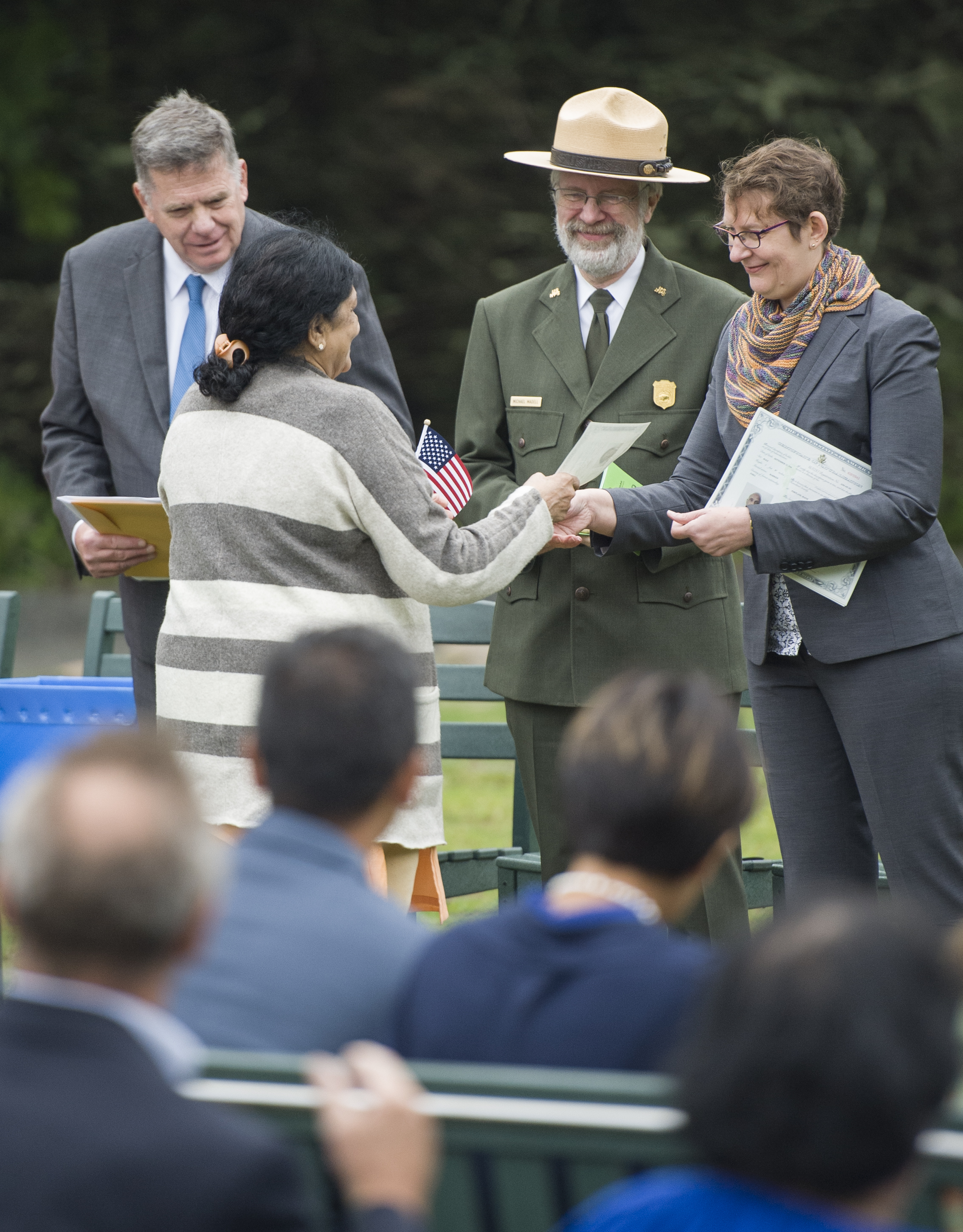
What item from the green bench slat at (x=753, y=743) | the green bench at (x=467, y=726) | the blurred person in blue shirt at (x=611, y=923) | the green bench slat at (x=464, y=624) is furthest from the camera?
the green bench slat at (x=464, y=624)

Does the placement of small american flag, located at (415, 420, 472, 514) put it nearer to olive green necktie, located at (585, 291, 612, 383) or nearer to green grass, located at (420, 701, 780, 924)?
olive green necktie, located at (585, 291, 612, 383)

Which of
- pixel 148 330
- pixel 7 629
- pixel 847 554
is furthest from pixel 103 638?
pixel 847 554

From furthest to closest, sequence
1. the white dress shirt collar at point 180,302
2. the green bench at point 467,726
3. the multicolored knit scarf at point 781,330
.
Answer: the green bench at point 467,726 < the white dress shirt collar at point 180,302 < the multicolored knit scarf at point 781,330

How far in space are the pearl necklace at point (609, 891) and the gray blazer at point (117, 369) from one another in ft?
7.59

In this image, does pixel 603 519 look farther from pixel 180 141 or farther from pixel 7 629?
pixel 7 629

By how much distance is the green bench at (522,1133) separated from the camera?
1.35 m

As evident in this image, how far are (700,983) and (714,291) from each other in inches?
111

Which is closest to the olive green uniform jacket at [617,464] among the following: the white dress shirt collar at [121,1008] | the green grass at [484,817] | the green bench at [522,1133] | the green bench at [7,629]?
the green grass at [484,817]

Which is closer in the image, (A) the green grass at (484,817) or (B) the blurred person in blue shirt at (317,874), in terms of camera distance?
(B) the blurred person in blue shirt at (317,874)

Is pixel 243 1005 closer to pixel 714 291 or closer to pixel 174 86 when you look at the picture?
pixel 714 291

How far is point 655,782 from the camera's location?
1734 mm

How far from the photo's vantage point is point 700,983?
159 cm

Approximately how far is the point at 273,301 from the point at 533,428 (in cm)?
114

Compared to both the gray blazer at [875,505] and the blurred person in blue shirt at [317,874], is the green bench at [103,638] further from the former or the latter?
the blurred person in blue shirt at [317,874]
